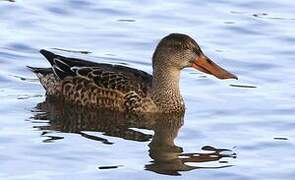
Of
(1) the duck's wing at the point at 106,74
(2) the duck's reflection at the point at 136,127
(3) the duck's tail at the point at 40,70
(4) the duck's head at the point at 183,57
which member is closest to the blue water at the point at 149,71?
(2) the duck's reflection at the point at 136,127

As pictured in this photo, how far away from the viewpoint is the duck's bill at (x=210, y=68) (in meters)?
15.2

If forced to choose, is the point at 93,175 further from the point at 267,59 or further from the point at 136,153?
the point at 267,59

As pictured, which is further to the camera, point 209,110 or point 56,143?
point 209,110

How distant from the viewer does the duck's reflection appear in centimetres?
1305

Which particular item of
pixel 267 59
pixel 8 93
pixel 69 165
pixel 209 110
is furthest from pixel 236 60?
pixel 69 165

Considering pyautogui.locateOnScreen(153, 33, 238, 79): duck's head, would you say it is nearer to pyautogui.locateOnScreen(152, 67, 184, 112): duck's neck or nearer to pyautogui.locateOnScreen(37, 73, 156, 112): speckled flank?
pyautogui.locateOnScreen(152, 67, 184, 112): duck's neck

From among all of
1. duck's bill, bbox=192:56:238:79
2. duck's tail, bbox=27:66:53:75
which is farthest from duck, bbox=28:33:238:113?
duck's tail, bbox=27:66:53:75

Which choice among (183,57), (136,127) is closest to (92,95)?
(136,127)

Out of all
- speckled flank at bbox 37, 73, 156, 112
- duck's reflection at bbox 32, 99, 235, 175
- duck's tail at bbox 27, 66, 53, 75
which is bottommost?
duck's reflection at bbox 32, 99, 235, 175

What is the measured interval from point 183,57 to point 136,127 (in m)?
1.22

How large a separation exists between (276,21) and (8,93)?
4911 millimetres

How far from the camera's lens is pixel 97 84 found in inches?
607

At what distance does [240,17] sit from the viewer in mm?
18828

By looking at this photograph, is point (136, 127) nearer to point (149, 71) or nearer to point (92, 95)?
point (92, 95)
